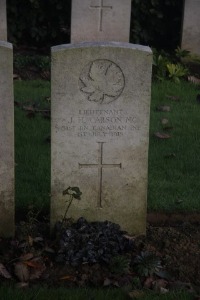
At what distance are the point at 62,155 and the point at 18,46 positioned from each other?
659 cm

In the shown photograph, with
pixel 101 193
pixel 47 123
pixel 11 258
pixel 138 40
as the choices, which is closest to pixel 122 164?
pixel 101 193

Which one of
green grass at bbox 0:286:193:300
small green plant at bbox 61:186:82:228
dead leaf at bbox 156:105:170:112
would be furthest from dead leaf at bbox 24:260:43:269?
dead leaf at bbox 156:105:170:112

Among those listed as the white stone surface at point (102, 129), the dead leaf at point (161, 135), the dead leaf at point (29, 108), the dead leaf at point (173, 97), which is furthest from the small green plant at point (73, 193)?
the dead leaf at point (173, 97)

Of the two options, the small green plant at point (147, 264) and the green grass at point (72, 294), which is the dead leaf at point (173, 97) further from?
the green grass at point (72, 294)

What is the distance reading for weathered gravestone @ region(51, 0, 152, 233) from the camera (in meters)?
4.80

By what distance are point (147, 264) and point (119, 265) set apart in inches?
7.3

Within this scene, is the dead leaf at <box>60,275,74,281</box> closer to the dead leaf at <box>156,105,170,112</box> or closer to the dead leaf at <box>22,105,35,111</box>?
the dead leaf at <box>22,105,35,111</box>

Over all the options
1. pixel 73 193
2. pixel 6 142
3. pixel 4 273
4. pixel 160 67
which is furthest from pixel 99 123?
pixel 160 67

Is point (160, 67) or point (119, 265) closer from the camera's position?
point (119, 265)

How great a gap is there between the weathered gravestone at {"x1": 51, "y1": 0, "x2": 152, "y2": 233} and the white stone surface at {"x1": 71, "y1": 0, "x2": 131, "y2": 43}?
14.9 ft

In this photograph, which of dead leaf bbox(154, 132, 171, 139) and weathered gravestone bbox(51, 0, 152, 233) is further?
dead leaf bbox(154, 132, 171, 139)

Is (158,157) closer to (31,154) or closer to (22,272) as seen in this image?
(31,154)

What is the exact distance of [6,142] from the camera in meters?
4.84

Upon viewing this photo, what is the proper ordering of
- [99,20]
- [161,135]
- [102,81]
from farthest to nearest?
[99,20], [161,135], [102,81]
